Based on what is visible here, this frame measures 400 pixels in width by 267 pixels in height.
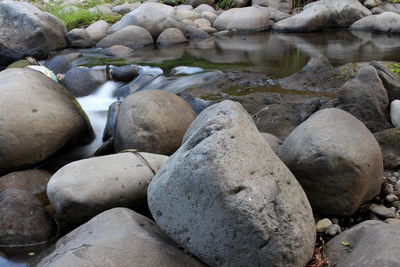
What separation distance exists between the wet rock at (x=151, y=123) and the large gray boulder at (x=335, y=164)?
5.80 ft

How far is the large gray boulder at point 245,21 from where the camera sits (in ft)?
45.3

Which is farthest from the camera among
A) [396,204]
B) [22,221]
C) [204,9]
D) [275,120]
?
[204,9]

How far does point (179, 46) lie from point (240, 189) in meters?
9.47

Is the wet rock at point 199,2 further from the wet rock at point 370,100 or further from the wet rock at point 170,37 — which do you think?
the wet rock at point 370,100

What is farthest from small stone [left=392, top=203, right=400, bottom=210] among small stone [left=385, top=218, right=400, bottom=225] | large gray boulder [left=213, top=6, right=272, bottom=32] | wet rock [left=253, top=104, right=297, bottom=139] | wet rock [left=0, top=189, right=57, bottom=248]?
large gray boulder [left=213, top=6, right=272, bottom=32]

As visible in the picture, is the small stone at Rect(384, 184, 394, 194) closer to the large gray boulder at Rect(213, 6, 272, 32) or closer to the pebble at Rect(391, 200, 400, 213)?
the pebble at Rect(391, 200, 400, 213)

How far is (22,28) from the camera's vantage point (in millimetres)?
9938

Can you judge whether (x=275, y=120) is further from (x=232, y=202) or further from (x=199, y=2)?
(x=199, y=2)

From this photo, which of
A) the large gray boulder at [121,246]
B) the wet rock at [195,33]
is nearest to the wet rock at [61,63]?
the wet rock at [195,33]

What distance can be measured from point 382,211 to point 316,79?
13.0 ft

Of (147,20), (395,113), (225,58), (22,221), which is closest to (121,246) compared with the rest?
(22,221)

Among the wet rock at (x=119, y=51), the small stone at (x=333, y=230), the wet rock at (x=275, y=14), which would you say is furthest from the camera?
the wet rock at (x=275, y=14)

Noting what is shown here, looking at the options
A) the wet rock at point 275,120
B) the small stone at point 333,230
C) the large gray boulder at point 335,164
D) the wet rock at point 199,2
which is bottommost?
the wet rock at point 199,2

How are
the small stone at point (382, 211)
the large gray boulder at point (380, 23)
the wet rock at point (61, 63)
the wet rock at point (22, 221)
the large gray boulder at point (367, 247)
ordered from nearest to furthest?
the large gray boulder at point (367, 247), the small stone at point (382, 211), the wet rock at point (22, 221), the wet rock at point (61, 63), the large gray boulder at point (380, 23)
